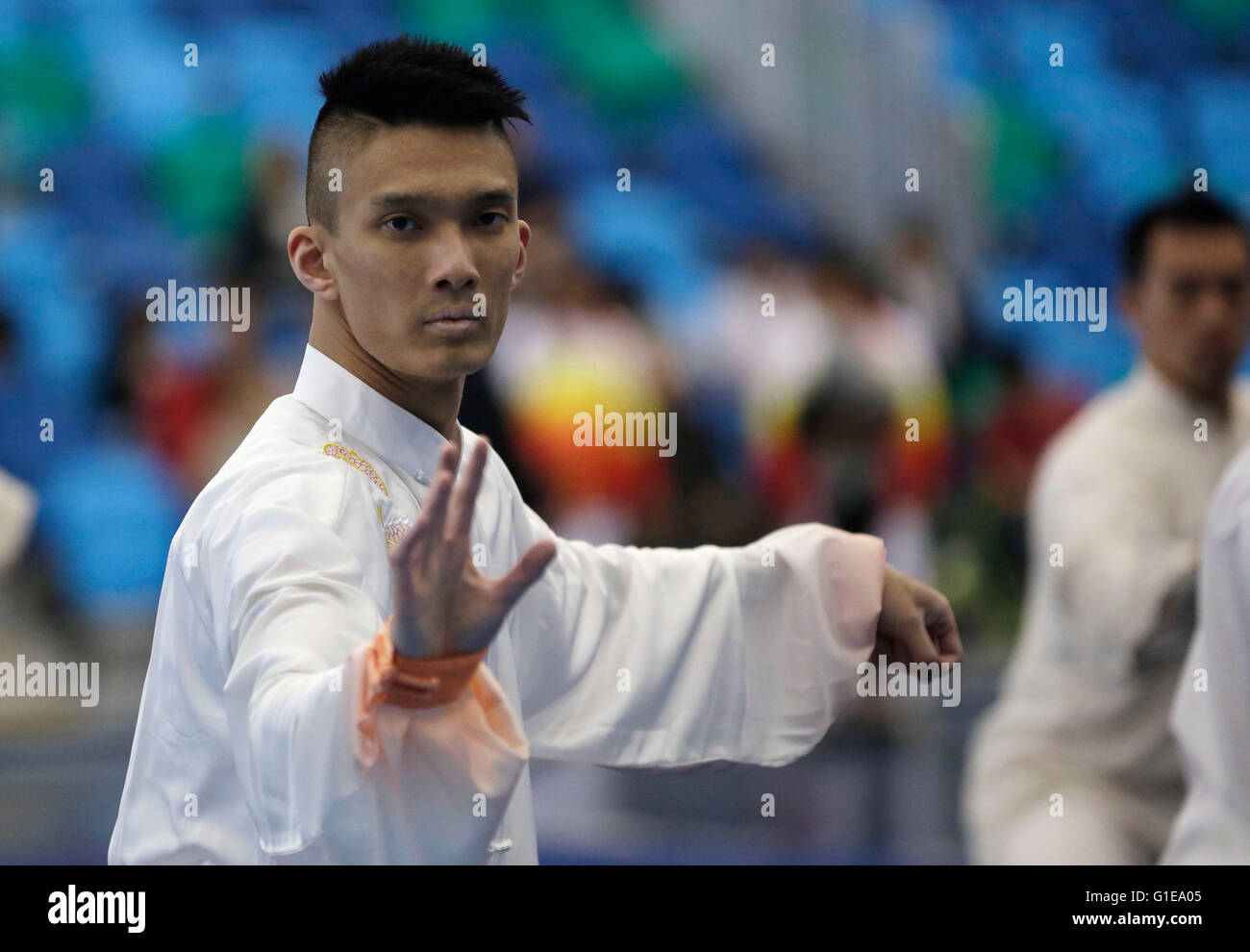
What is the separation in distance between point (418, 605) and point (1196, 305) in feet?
8.54

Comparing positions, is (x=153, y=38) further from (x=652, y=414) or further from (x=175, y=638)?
(x=175, y=638)

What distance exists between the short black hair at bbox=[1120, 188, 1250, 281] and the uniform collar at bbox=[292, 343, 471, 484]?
2367mm

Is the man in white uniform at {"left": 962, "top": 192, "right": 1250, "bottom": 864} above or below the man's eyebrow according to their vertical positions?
below

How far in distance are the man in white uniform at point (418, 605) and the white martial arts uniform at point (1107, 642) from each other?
3.76ft

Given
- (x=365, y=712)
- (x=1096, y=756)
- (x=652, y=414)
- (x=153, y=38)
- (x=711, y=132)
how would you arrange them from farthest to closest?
(x=711, y=132)
(x=153, y=38)
(x=652, y=414)
(x=1096, y=756)
(x=365, y=712)

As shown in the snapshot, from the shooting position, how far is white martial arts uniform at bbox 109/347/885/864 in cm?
156

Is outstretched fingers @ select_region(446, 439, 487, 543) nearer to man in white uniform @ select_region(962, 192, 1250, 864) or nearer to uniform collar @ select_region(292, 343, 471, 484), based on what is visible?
uniform collar @ select_region(292, 343, 471, 484)

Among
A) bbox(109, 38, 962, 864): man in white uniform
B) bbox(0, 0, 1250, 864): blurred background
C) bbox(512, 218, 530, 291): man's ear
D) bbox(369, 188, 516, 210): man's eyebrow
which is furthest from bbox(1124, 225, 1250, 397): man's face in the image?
bbox(369, 188, 516, 210): man's eyebrow

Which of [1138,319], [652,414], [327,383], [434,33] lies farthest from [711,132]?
[327,383]

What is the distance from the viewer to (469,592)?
4.97 feet

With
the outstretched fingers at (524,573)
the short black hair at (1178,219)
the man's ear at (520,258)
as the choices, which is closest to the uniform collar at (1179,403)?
the short black hair at (1178,219)

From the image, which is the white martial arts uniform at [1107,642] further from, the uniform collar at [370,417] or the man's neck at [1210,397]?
the uniform collar at [370,417]

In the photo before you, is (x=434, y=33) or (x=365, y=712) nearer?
(x=365, y=712)

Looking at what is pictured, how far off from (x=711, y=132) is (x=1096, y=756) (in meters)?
6.75
